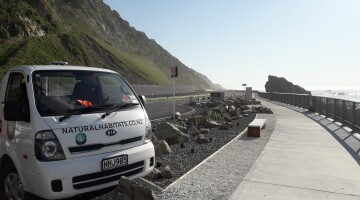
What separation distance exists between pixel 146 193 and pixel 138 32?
178 m

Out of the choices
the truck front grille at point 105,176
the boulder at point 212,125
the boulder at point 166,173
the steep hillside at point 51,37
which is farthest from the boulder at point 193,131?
the steep hillside at point 51,37

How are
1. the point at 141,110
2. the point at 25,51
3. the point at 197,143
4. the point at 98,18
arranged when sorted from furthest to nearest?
the point at 98,18
the point at 25,51
the point at 197,143
the point at 141,110

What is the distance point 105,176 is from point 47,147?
2.87ft

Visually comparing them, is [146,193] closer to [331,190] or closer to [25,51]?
[331,190]

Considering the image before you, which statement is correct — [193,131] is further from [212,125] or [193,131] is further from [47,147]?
[47,147]

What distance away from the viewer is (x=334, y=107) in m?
15.8

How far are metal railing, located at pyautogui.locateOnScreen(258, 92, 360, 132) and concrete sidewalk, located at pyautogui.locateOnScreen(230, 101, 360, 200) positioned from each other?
2688mm

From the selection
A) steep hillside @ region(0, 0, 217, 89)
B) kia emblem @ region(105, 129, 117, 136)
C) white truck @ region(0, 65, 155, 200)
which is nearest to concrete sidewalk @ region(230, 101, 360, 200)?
white truck @ region(0, 65, 155, 200)

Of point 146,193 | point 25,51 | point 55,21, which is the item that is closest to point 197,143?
point 146,193

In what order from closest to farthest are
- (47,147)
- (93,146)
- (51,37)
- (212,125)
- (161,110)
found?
(47,147)
(93,146)
(212,125)
(161,110)
(51,37)

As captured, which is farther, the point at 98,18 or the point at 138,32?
the point at 138,32

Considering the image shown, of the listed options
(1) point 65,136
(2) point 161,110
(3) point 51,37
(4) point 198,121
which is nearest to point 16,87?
(1) point 65,136

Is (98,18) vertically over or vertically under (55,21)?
over

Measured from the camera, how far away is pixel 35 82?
15.6 feet
